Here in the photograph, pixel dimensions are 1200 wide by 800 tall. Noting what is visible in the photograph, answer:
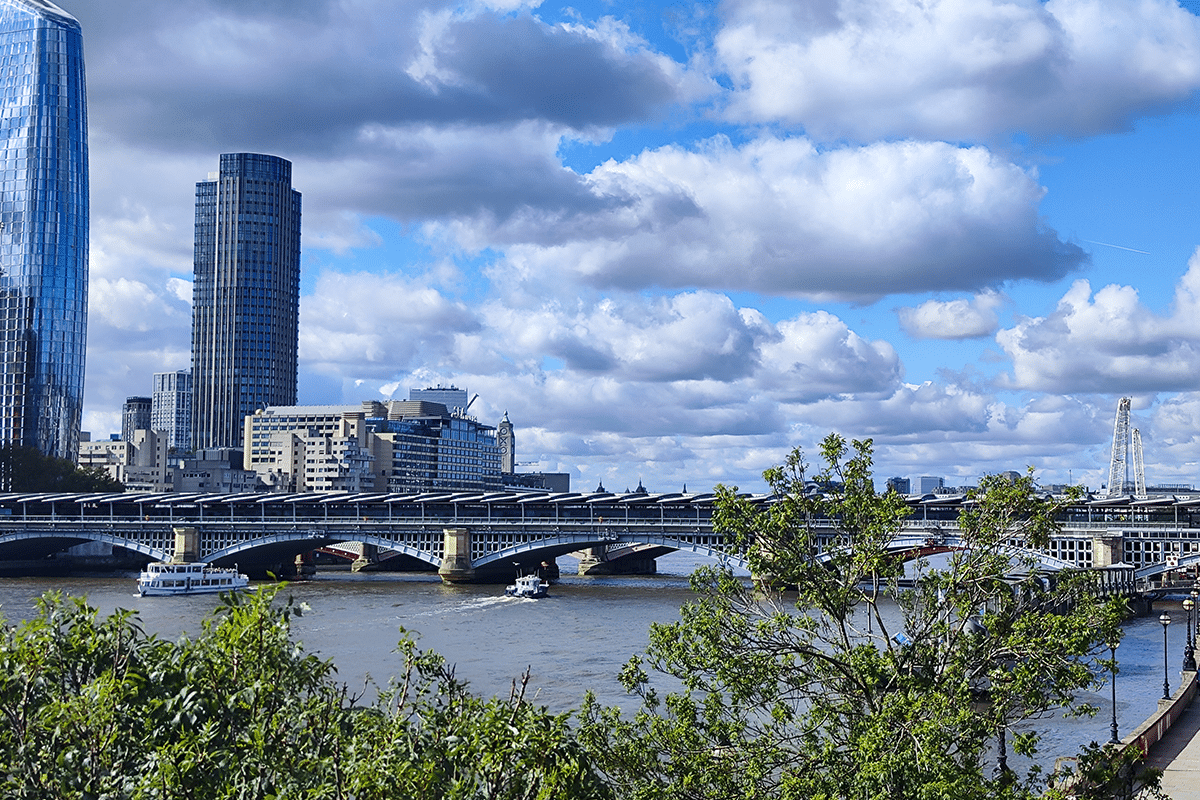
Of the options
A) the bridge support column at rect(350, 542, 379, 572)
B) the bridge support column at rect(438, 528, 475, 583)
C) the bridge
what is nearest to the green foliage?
the bridge

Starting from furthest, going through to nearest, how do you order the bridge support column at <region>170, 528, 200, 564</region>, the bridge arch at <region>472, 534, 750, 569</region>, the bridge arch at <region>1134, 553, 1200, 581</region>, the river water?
the bridge support column at <region>170, 528, 200, 564</region> < the bridge arch at <region>472, 534, 750, 569</region> < the bridge arch at <region>1134, 553, 1200, 581</region> < the river water

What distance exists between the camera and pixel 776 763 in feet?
70.3

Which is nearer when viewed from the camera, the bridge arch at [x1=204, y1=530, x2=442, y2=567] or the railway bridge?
the railway bridge

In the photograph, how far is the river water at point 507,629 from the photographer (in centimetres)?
6438

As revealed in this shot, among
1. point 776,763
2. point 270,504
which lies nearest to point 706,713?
point 776,763

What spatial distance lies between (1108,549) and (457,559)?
61.0 m

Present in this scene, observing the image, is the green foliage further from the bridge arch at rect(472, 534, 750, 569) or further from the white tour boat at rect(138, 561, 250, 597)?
the bridge arch at rect(472, 534, 750, 569)

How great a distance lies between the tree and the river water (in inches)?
782

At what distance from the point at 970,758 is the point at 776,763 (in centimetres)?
298

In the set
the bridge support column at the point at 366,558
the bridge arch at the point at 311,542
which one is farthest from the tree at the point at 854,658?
the bridge support column at the point at 366,558

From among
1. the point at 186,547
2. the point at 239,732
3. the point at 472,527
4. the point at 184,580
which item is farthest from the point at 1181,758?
the point at 186,547

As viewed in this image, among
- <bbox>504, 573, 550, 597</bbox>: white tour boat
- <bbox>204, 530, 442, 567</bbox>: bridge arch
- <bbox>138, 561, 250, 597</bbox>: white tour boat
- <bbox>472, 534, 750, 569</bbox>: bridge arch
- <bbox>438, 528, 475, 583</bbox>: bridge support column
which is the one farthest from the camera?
<bbox>204, 530, 442, 567</bbox>: bridge arch

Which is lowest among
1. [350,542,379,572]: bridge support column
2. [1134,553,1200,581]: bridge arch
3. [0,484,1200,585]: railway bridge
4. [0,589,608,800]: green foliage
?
[350,542,379,572]: bridge support column

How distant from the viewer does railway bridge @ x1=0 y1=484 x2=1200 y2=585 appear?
126 metres
